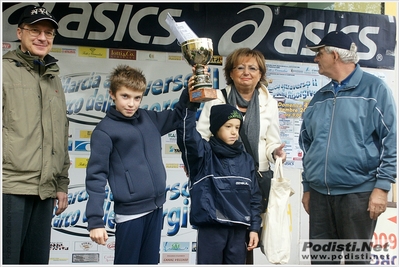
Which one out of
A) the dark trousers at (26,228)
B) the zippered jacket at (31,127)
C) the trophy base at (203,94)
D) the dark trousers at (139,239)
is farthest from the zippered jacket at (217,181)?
the dark trousers at (26,228)

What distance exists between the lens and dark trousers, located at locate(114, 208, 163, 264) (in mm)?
2881

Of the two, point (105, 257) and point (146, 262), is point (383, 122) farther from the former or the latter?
point (105, 257)

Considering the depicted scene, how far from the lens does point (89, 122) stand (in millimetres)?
4508

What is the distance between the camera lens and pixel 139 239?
2.90 metres

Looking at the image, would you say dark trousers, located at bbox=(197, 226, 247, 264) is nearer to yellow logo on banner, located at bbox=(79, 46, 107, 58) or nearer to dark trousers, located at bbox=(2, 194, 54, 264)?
dark trousers, located at bbox=(2, 194, 54, 264)

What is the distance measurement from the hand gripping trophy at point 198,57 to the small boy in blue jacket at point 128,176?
13.0 inches

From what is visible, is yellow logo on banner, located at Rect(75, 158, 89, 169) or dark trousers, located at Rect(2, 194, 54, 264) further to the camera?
yellow logo on banner, located at Rect(75, 158, 89, 169)

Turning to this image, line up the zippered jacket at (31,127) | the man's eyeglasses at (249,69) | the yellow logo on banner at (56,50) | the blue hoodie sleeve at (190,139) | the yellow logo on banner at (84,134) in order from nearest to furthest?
the zippered jacket at (31,127), the blue hoodie sleeve at (190,139), the man's eyeglasses at (249,69), the yellow logo on banner at (56,50), the yellow logo on banner at (84,134)

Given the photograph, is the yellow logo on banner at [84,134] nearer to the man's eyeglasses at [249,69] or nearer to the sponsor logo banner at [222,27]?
the sponsor logo banner at [222,27]

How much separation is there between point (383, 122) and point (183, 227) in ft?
7.34

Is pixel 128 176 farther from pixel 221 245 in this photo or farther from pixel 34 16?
pixel 34 16

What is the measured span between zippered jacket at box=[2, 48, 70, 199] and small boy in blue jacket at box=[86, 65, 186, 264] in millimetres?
270

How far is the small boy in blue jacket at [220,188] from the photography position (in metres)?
2.98

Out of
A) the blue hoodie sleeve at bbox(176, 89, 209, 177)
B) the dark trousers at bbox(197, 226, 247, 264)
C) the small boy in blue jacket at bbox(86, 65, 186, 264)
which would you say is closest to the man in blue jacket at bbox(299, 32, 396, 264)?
the dark trousers at bbox(197, 226, 247, 264)
